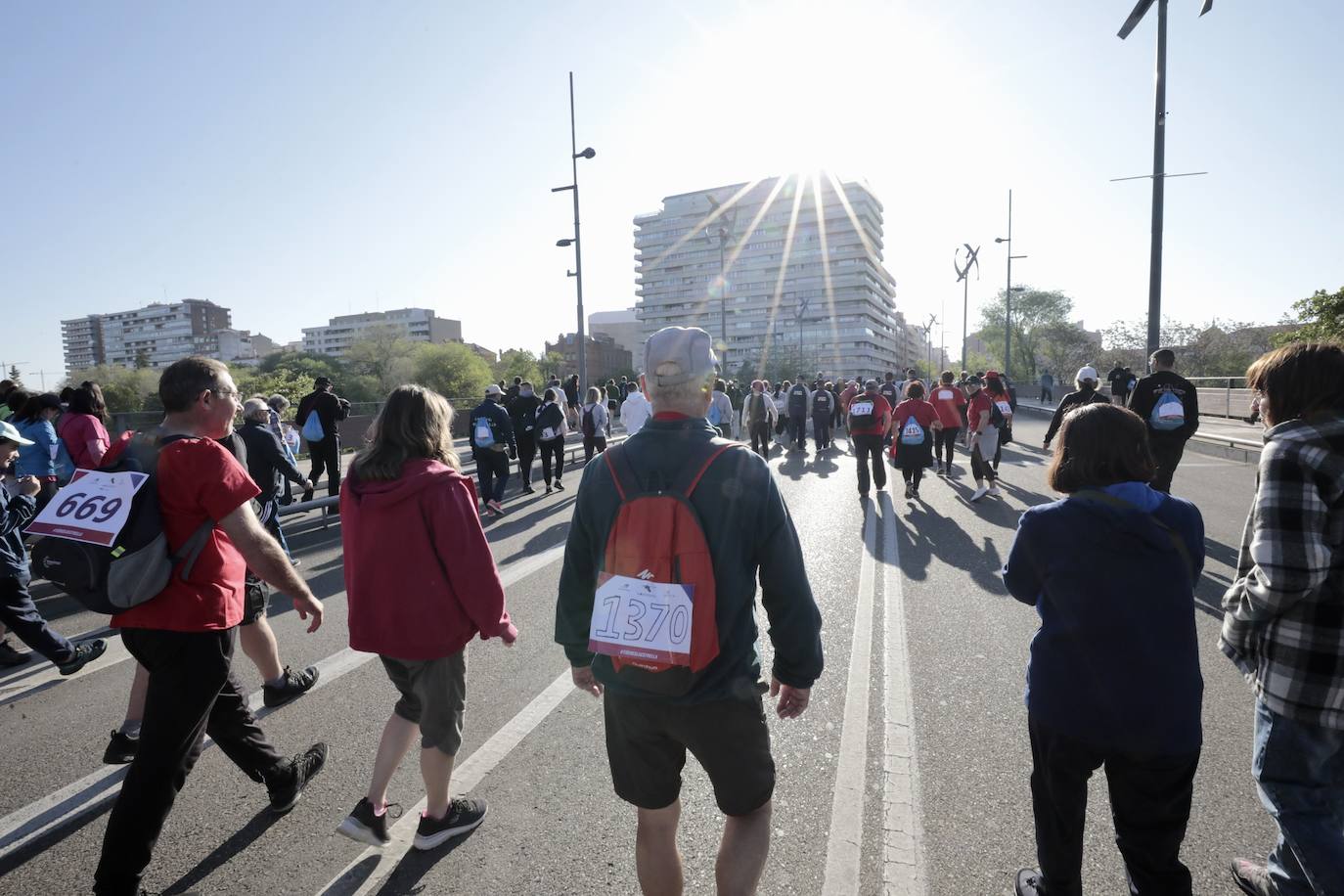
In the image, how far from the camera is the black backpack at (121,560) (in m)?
2.28

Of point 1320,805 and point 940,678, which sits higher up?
point 1320,805

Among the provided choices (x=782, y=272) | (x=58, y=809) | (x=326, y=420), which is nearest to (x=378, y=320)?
(x=782, y=272)

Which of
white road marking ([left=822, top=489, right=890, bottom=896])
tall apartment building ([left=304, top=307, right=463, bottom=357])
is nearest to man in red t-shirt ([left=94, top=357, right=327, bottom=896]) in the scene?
white road marking ([left=822, top=489, right=890, bottom=896])

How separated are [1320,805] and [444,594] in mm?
2877

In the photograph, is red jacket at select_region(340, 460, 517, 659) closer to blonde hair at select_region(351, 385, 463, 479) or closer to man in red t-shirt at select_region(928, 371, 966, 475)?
blonde hair at select_region(351, 385, 463, 479)

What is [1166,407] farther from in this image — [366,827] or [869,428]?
[366,827]

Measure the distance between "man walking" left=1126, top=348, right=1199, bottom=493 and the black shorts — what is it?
22.6 ft

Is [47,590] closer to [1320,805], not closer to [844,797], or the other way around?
[844,797]

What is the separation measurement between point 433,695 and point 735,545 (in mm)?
1498

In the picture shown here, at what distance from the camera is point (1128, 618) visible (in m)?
1.89

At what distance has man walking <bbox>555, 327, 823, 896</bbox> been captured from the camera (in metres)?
1.83

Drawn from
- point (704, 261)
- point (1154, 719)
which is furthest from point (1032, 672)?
point (704, 261)

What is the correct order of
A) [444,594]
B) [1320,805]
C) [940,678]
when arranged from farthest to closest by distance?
1. [940,678]
2. [444,594]
3. [1320,805]

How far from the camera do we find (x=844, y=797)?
295 cm
